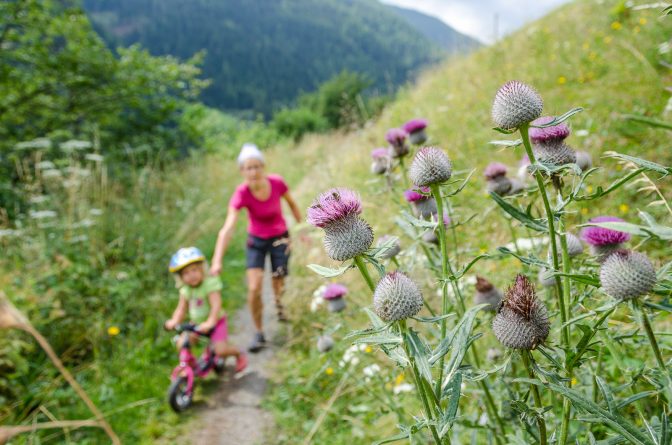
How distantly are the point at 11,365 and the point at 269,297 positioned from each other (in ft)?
11.7

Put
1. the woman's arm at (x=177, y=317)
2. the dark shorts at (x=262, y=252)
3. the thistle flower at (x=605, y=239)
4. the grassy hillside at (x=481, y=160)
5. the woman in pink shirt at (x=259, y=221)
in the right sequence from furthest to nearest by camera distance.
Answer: the dark shorts at (x=262, y=252), the woman in pink shirt at (x=259, y=221), the woman's arm at (x=177, y=317), the grassy hillside at (x=481, y=160), the thistle flower at (x=605, y=239)

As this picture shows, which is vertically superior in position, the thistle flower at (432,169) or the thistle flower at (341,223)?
the thistle flower at (432,169)

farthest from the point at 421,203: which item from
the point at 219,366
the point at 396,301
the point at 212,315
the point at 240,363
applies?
the point at 219,366

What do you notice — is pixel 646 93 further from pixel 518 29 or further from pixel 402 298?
pixel 518 29

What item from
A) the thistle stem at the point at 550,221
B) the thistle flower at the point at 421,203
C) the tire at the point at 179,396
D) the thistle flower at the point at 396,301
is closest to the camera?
the thistle stem at the point at 550,221

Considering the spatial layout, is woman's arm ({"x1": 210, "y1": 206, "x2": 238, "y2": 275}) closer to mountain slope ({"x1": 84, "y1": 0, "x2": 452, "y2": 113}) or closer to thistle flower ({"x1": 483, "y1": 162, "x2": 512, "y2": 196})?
thistle flower ({"x1": 483, "y1": 162, "x2": 512, "y2": 196})

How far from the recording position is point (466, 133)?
6.50 m

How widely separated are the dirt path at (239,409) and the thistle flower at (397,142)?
2.90m

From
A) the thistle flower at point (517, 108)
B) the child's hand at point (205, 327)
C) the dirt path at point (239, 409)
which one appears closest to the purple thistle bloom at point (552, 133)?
the thistle flower at point (517, 108)

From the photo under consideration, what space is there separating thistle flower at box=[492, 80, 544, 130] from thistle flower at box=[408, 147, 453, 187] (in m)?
0.22

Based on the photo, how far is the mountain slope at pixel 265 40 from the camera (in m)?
61.8

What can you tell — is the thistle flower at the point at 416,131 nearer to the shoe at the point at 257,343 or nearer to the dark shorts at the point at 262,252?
the dark shorts at the point at 262,252

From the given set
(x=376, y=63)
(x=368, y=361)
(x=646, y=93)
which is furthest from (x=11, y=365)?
(x=376, y=63)

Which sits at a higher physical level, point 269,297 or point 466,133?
point 466,133
